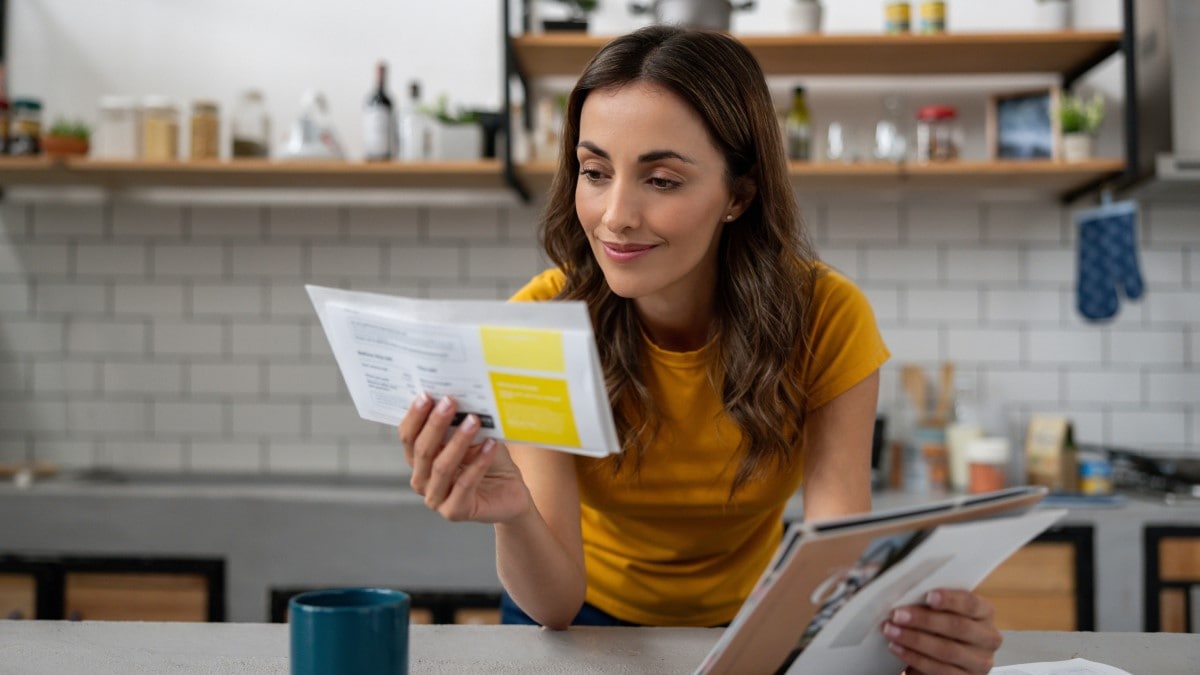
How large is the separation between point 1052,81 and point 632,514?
2373 millimetres

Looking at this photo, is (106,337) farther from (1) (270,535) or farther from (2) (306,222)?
(1) (270,535)

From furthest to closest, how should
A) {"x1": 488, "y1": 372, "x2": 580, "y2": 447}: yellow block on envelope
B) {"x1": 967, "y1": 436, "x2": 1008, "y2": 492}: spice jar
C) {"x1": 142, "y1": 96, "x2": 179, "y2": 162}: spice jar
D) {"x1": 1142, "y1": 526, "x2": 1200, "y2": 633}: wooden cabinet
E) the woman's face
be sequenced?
1. {"x1": 142, "y1": 96, "x2": 179, "y2": 162}: spice jar
2. {"x1": 967, "y1": 436, "x2": 1008, "y2": 492}: spice jar
3. {"x1": 1142, "y1": 526, "x2": 1200, "y2": 633}: wooden cabinet
4. the woman's face
5. {"x1": 488, "y1": 372, "x2": 580, "y2": 447}: yellow block on envelope

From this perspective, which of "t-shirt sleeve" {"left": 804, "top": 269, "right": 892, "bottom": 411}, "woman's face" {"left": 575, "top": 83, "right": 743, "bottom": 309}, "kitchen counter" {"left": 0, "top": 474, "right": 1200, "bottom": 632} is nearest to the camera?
"woman's face" {"left": 575, "top": 83, "right": 743, "bottom": 309}

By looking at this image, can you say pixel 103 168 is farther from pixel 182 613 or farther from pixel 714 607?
pixel 714 607

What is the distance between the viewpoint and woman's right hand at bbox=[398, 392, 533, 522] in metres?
0.96

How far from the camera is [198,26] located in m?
3.20

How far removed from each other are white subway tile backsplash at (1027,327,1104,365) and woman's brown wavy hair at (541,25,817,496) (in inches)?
74.5

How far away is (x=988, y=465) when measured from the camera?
2674 mm

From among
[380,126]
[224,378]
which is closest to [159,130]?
[380,126]

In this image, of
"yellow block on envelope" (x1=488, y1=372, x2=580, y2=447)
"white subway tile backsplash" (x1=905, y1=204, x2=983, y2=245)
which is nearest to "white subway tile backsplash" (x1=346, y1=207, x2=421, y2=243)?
"white subway tile backsplash" (x1=905, y1=204, x2=983, y2=245)

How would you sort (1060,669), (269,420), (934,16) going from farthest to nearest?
1. (269,420)
2. (934,16)
3. (1060,669)

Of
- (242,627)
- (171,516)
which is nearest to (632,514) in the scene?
(242,627)

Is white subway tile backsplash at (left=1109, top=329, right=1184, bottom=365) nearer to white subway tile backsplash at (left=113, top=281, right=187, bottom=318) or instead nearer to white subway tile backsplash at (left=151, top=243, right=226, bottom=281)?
white subway tile backsplash at (left=151, top=243, right=226, bottom=281)

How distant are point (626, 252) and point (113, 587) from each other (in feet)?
6.65
